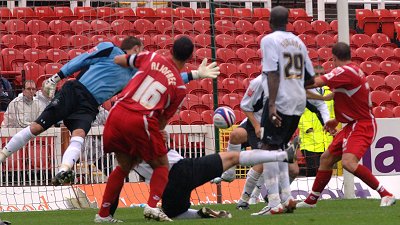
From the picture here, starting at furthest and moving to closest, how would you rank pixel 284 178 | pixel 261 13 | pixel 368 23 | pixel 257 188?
1. pixel 368 23
2. pixel 261 13
3. pixel 257 188
4. pixel 284 178

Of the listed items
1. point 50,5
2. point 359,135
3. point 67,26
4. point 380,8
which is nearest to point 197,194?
point 359,135

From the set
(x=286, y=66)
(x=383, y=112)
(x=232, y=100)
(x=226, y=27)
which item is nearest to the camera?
(x=286, y=66)

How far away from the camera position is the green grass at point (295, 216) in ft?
35.5

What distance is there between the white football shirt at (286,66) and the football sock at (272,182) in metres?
0.69

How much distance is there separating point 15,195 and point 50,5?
12423mm

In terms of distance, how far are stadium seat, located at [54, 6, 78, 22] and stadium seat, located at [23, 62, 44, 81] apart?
4059 mm

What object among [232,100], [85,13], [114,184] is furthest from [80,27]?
[114,184]

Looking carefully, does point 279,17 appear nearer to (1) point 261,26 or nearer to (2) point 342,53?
(2) point 342,53

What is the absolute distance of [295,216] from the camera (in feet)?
37.9

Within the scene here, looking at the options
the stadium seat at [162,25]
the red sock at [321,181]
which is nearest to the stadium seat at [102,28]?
the stadium seat at [162,25]

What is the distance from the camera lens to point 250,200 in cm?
1584

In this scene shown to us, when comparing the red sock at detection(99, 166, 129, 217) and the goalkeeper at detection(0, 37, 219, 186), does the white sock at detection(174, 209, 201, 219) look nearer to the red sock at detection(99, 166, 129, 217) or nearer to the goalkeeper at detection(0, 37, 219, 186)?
the red sock at detection(99, 166, 129, 217)

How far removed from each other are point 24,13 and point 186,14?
377 centimetres

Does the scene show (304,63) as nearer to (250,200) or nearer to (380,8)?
(250,200)
